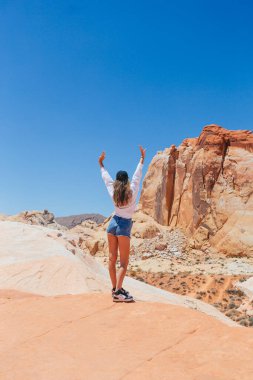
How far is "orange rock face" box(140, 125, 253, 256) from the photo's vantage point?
4369cm

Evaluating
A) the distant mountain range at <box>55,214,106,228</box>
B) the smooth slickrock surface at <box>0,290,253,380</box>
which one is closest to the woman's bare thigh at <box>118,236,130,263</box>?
the smooth slickrock surface at <box>0,290,253,380</box>

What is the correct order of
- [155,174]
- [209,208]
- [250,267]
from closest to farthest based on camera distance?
[250,267] → [209,208] → [155,174]

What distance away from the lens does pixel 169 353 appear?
371 centimetres

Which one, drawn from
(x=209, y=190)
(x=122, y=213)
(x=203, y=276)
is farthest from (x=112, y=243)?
(x=209, y=190)

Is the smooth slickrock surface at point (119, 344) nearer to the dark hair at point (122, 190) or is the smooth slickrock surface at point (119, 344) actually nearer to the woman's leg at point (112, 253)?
the woman's leg at point (112, 253)

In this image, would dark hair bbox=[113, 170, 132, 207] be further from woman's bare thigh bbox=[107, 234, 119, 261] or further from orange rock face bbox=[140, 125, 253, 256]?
orange rock face bbox=[140, 125, 253, 256]

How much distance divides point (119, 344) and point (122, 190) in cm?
244

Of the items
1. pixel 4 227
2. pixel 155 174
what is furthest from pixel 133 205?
pixel 155 174

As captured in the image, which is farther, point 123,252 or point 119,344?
point 123,252

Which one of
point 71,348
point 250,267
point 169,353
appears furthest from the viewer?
point 250,267

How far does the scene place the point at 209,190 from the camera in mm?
47188

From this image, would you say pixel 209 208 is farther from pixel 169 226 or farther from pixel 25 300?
pixel 25 300

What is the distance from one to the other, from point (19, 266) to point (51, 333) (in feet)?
13.5

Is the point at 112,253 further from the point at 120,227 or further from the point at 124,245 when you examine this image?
the point at 120,227
